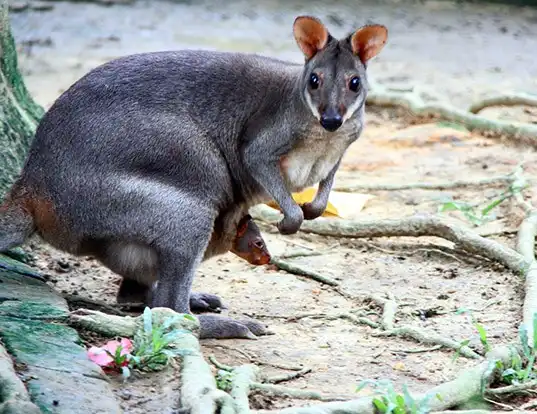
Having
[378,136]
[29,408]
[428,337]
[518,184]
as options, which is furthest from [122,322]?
[378,136]

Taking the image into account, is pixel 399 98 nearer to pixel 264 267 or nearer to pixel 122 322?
pixel 264 267

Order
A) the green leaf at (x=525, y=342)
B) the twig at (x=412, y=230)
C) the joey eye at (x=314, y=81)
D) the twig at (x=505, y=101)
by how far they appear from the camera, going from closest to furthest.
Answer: the green leaf at (x=525, y=342), the joey eye at (x=314, y=81), the twig at (x=412, y=230), the twig at (x=505, y=101)

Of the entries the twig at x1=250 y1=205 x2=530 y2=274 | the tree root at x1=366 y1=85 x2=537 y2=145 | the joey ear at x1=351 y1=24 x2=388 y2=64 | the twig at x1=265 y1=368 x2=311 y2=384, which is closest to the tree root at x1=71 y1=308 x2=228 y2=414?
the twig at x1=265 y1=368 x2=311 y2=384

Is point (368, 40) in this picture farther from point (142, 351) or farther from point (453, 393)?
point (142, 351)

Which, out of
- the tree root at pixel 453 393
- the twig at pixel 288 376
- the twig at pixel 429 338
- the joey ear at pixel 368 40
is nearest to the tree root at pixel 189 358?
the tree root at pixel 453 393

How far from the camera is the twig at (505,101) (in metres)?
8.41

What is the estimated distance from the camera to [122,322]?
4.43 meters

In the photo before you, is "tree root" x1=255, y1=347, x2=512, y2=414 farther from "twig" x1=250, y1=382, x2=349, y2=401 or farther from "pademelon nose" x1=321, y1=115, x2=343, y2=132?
"pademelon nose" x1=321, y1=115, x2=343, y2=132

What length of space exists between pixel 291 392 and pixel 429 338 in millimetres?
985

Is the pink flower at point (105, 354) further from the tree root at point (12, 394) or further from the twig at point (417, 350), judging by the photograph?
the twig at point (417, 350)

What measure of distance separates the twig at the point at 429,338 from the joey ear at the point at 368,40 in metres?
1.29

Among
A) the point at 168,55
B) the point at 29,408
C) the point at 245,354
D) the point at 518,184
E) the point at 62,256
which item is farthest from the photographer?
the point at 518,184

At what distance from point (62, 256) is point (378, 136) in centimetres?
332

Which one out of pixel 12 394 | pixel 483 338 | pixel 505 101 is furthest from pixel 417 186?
pixel 12 394
